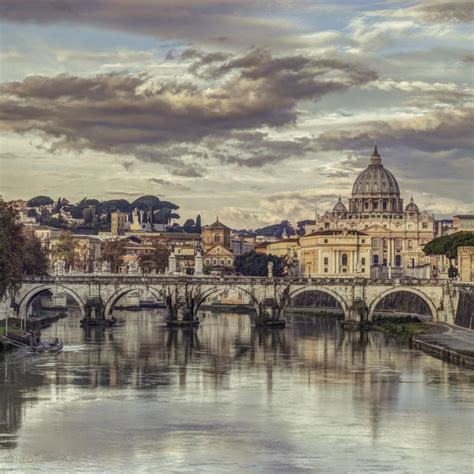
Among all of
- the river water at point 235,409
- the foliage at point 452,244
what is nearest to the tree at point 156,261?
the foliage at point 452,244

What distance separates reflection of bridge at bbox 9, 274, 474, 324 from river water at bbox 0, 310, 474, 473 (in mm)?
22146

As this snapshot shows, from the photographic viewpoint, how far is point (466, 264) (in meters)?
118

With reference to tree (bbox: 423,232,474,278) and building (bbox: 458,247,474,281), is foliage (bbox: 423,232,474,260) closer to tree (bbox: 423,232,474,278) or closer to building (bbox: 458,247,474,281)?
tree (bbox: 423,232,474,278)

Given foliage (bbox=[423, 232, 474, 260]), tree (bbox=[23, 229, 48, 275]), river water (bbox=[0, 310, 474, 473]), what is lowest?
river water (bbox=[0, 310, 474, 473])

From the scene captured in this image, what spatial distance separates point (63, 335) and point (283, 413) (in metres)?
46.2

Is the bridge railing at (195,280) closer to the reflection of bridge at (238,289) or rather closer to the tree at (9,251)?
the reflection of bridge at (238,289)

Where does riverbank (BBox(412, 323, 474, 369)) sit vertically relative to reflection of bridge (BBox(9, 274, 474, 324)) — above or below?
below

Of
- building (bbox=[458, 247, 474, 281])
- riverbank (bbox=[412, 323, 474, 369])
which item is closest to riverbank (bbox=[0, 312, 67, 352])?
riverbank (bbox=[412, 323, 474, 369])

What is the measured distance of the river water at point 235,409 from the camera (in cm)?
4834

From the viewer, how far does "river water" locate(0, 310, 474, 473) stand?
48344 mm

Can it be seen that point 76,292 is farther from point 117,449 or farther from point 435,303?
point 117,449

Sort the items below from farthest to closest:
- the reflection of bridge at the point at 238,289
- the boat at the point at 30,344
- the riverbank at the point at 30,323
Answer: the reflection of bridge at the point at 238,289, the riverbank at the point at 30,323, the boat at the point at 30,344

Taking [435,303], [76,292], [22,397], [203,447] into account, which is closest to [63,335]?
[76,292]

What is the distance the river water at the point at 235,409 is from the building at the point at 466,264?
2428cm
